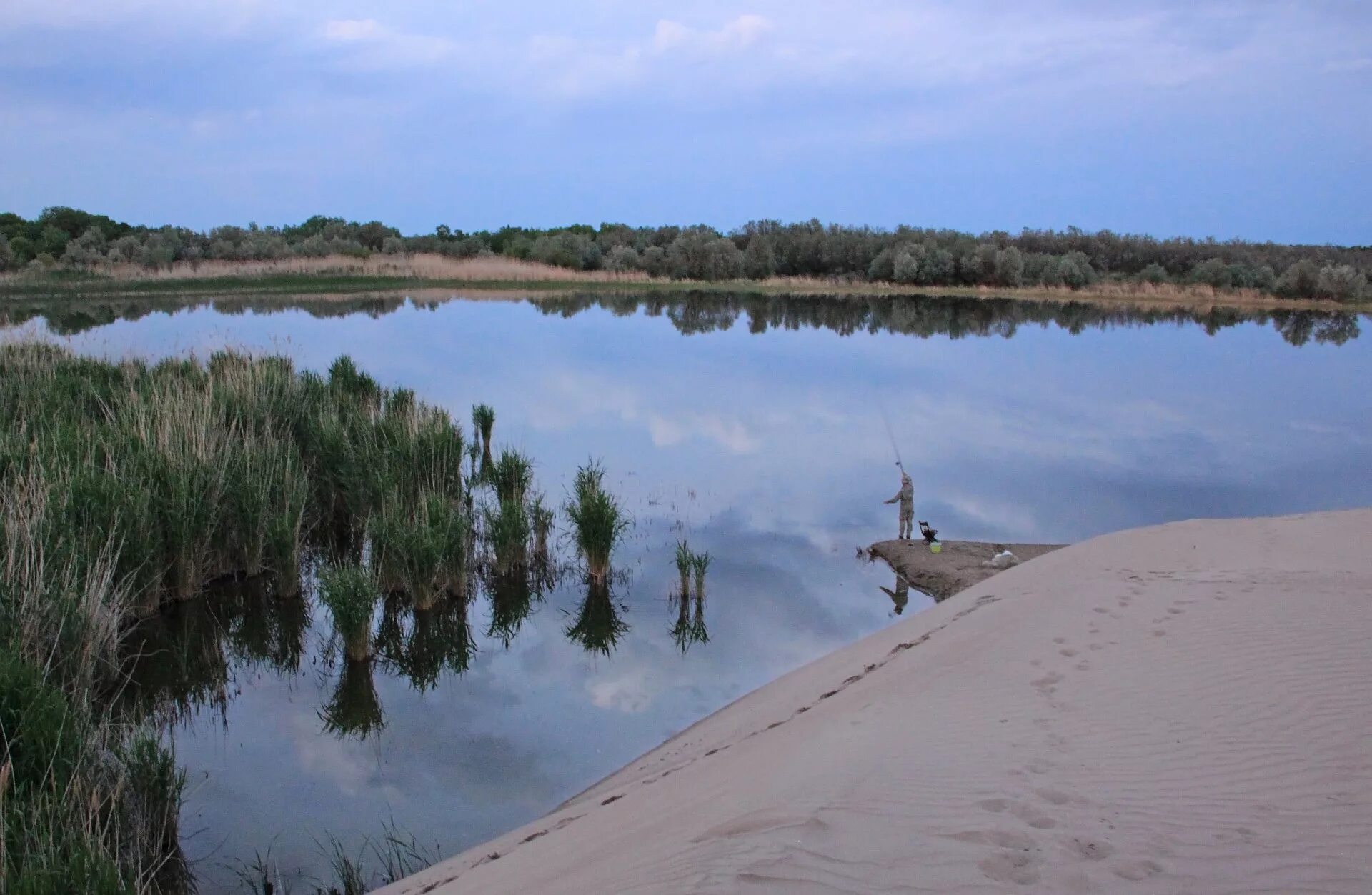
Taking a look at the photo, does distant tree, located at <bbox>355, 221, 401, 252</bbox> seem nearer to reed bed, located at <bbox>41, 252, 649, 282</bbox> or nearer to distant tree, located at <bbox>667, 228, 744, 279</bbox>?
reed bed, located at <bbox>41, 252, 649, 282</bbox>

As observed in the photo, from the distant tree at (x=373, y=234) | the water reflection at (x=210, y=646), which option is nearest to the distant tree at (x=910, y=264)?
the distant tree at (x=373, y=234)

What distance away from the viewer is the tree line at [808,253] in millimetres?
48969

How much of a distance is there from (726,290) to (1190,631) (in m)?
44.6

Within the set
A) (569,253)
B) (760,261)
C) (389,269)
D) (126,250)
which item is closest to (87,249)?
(126,250)

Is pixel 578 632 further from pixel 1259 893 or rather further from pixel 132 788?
pixel 1259 893

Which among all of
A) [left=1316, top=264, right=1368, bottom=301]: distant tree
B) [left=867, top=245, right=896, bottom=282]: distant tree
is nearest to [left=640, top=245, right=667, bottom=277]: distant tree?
[left=867, top=245, right=896, bottom=282]: distant tree

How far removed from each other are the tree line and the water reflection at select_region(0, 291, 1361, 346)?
5131 mm

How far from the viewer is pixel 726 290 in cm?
4975

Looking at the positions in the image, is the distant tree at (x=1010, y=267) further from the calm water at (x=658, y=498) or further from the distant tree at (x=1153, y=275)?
the calm water at (x=658, y=498)

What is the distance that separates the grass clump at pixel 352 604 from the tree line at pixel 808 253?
4387cm

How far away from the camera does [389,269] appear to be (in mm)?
46781

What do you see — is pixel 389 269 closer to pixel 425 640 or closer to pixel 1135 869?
pixel 425 640

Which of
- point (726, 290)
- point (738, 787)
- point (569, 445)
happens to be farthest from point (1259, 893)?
point (726, 290)

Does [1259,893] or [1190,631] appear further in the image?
[1190,631]
